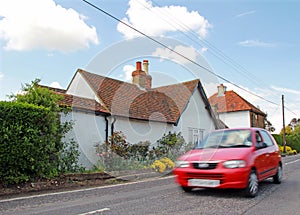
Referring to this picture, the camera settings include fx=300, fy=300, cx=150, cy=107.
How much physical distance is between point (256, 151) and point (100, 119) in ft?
30.6

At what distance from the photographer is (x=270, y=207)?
6.01 metres

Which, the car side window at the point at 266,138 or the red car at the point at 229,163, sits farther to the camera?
the car side window at the point at 266,138

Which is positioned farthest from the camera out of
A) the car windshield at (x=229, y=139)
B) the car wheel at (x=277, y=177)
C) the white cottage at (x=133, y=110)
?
→ the white cottage at (x=133, y=110)

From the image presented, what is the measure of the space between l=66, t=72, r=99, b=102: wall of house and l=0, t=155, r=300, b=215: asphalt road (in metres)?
10.2

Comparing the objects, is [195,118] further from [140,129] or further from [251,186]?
[251,186]

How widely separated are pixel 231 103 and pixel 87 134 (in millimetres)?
32194

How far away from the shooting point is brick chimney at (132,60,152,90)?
23.0 m

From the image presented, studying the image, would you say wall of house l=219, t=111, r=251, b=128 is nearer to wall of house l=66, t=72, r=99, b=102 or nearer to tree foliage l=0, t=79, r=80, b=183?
wall of house l=66, t=72, r=99, b=102

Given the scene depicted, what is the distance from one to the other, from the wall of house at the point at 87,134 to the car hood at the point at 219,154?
7444mm

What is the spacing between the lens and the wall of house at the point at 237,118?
40.7 m

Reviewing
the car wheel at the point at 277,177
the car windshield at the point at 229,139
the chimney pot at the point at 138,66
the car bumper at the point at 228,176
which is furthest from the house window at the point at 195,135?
the car bumper at the point at 228,176

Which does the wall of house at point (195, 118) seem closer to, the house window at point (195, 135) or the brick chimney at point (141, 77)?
the house window at point (195, 135)

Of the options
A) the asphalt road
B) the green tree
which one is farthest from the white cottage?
the asphalt road

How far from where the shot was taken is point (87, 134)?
14.3m
